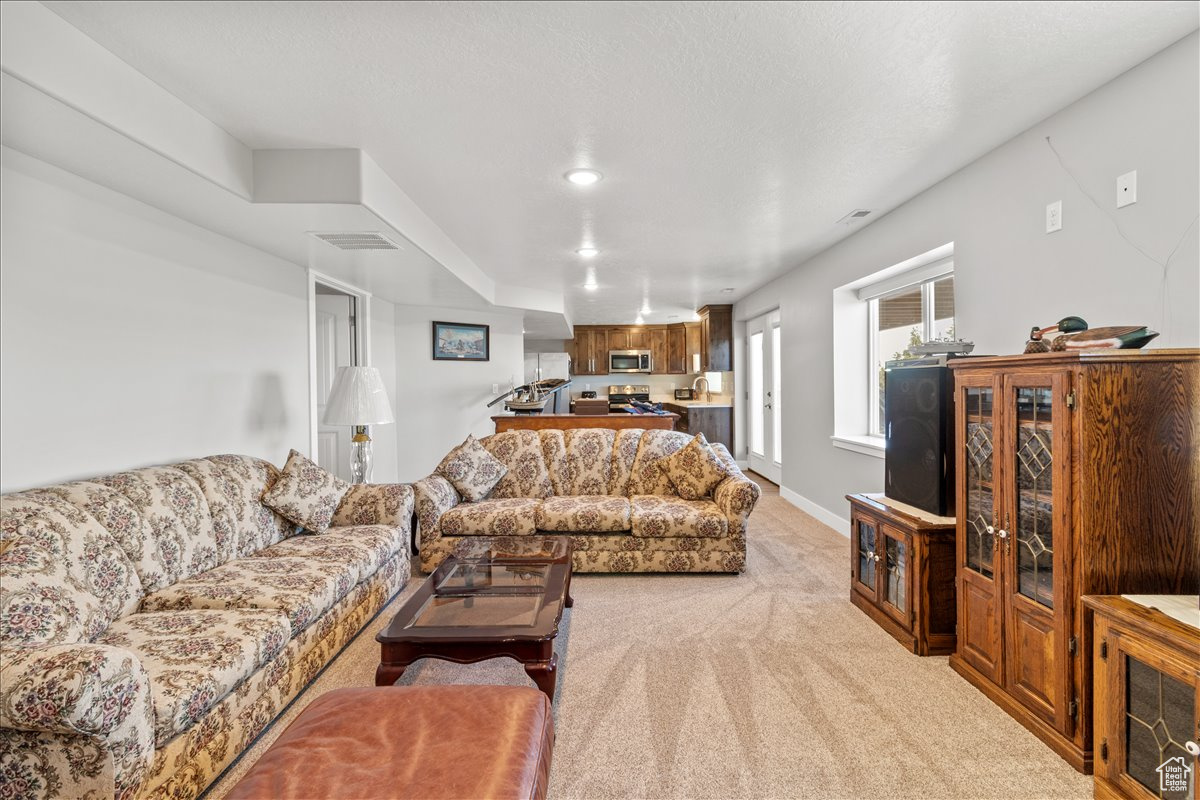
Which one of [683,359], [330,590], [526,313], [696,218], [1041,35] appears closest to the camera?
[1041,35]

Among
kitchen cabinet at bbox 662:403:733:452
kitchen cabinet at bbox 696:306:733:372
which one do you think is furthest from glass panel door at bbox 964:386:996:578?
kitchen cabinet at bbox 662:403:733:452

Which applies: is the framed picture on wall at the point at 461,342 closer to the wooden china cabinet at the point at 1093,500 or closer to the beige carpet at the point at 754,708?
the beige carpet at the point at 754,708

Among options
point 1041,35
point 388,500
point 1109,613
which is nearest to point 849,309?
point 1041,35

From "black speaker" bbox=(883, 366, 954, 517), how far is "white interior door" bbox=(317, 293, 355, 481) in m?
4.42

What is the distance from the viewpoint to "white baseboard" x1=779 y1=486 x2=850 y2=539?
4426 mm

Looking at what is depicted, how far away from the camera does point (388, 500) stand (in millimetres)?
3283

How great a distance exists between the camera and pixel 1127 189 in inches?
79.7

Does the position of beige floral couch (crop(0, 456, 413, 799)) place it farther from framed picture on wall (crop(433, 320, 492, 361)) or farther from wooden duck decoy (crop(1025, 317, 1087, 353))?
framed picture on wall (crop(433, 320, 492, 361))

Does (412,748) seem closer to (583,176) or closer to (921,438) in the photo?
(921,438)

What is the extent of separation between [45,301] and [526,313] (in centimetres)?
476

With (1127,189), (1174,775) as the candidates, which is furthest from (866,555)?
(1127,189)

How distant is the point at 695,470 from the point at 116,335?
10.6 feet

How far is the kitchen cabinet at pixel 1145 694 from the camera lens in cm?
136

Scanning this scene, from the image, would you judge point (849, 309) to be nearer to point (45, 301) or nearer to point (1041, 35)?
point (1041, 35)
